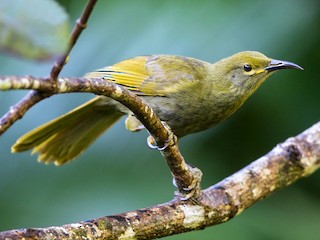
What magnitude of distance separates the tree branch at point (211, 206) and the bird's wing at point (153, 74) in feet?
2.34

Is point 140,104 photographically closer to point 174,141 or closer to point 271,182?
point 174,141

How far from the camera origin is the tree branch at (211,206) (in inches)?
104

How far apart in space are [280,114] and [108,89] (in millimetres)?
3112

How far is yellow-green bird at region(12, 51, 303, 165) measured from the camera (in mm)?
3801

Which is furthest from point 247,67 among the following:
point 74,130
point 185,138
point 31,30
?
point 31,30

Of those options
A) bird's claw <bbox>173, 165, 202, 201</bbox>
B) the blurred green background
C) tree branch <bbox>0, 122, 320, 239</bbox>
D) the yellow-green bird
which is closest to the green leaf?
tree branch <bbox>0, 122, 320, 239</bbox>

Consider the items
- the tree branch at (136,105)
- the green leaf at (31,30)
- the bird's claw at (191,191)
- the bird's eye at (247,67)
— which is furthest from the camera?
the bird's eye at (247,67)

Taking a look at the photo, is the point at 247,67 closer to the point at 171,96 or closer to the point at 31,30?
the point at 171,96

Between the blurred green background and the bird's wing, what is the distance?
594 mm

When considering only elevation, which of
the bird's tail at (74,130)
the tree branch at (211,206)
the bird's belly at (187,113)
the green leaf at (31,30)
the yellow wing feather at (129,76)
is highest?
the yellow wing feather at (129,76)

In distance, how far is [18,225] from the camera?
4.43 meters

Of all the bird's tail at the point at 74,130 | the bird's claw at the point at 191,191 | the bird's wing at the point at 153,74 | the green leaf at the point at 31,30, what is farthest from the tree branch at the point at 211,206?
the green leaf at the point at 31,30

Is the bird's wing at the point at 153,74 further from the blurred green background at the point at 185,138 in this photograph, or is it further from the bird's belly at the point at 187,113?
the blurred green background at the point at 185,138

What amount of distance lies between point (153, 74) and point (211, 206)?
108cm
